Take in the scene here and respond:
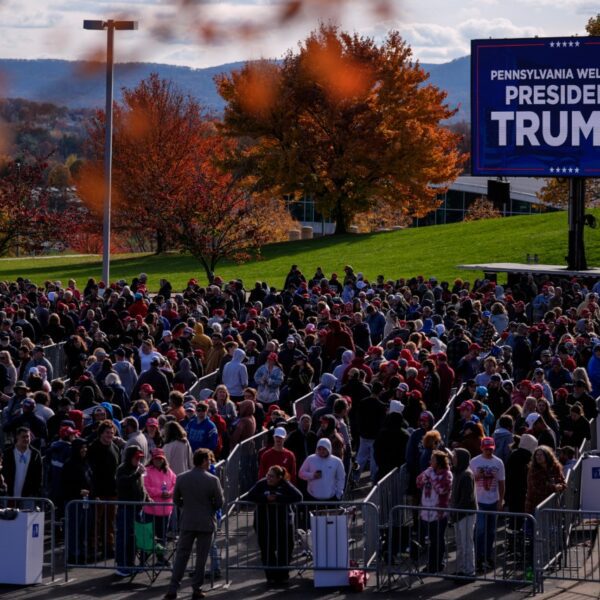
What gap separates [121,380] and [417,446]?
601 centimetres

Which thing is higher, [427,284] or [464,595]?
[427,284]

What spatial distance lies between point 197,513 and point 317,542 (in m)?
1.29

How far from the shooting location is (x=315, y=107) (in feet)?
192

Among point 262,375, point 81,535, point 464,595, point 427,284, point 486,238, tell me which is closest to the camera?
point 464,595

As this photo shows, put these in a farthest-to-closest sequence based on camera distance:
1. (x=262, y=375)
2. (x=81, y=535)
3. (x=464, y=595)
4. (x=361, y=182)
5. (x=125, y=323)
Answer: (x=361, y=182), (x=125, y=323), (x=262, y=375), (x=81, y=535), (x=464, y=595)

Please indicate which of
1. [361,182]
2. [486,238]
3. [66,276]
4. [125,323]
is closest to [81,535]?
[125,323]

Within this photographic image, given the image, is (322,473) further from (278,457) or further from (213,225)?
(213,225)

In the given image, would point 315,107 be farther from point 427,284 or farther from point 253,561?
point 253,561

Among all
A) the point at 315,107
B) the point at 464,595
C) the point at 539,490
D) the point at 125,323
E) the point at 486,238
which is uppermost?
the point at 315,107

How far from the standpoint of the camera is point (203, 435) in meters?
15.2

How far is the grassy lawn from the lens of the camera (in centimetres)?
4894

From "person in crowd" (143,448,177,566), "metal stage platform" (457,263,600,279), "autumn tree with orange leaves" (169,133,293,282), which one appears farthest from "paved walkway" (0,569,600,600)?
"autumn tree with orange leaves" (169,133,293,282)

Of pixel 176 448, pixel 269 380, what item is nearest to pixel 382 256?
pixel 269 380

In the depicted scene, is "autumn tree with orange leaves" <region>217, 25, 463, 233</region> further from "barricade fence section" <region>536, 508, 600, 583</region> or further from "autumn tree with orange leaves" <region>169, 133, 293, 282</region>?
"barricade fence section" <region>536, 508, 600, 583</region>
